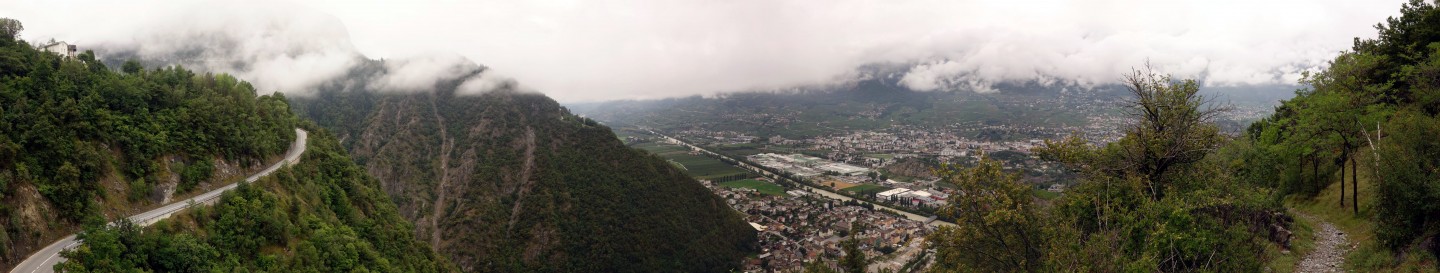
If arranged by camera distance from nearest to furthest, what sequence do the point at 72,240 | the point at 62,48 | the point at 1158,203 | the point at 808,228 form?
the point at 1158,203, the point at 72,240, the point at 62,48, the point at 808,228

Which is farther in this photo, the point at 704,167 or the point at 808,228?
the point at 704,167

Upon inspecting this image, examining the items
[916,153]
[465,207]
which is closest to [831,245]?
[465,207]

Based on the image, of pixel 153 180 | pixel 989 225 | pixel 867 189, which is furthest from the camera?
pixel 867 189

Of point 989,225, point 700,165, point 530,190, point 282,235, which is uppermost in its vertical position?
point 989,225

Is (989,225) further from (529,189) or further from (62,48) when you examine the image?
(529,189)

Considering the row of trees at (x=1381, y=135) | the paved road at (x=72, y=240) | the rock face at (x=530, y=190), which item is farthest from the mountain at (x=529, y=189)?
the row of trees at (x=1381, y=135)

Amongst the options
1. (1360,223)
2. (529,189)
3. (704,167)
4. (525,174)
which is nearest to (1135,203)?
(1360,223)

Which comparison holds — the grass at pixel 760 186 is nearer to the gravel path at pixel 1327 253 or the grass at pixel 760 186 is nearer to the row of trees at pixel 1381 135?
the row of trees at pixel 1381 135
